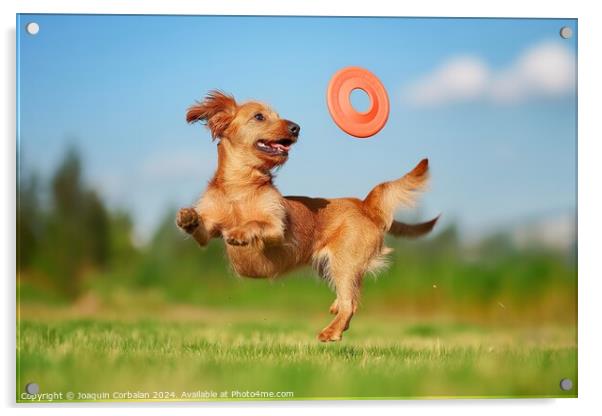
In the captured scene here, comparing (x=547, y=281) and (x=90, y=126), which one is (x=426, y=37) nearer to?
(x=547, y=281)

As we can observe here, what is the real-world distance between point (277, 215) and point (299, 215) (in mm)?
217

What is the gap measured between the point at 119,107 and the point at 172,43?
545 mm

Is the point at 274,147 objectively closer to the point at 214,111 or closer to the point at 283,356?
the point at 214,111

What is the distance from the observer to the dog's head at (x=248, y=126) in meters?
5.87

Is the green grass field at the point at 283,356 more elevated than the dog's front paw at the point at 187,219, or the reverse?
the dog's front paw at the point at 187,219

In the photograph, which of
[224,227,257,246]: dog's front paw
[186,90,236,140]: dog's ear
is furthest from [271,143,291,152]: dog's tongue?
[224,227,257,246]: dog's front paw

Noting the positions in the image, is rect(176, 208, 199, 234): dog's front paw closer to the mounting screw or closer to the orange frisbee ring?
the orange frisbee ring

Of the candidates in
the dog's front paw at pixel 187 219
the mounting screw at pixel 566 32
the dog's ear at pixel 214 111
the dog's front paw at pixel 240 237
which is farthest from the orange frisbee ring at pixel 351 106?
the mounting screw at pixel 566 32

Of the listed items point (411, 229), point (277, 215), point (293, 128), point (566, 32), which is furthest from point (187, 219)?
point (566, 32)

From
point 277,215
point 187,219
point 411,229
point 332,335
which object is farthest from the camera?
point 411,229

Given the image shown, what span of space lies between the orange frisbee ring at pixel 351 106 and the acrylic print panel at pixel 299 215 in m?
0.01

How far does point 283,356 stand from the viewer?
19.2 ft

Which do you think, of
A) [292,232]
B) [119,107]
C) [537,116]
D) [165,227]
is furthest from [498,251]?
[119,107]

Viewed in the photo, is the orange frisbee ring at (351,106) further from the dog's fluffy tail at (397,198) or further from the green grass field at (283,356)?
the green grass field at (283,356)
